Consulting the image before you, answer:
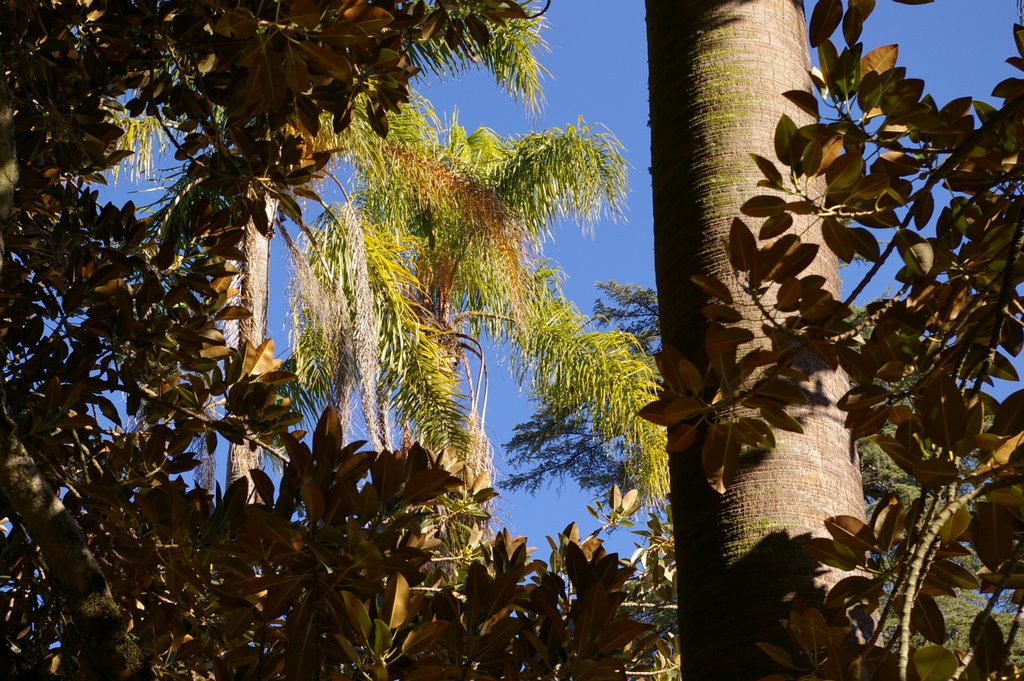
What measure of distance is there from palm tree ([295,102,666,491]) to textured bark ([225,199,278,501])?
64cm

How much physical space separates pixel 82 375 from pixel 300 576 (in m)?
1.00

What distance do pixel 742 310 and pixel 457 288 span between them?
11.4 meters

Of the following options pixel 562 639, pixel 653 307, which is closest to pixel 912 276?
pixel 562 639

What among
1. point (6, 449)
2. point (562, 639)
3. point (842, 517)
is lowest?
point (562, 639)

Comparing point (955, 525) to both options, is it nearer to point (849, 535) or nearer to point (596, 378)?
point (849, 535)

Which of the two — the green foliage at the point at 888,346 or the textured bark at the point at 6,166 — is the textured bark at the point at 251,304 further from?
the green foliage at the point at 888,346

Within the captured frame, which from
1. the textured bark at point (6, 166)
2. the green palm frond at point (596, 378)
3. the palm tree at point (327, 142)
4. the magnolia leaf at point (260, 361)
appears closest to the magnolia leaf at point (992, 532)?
the textured bark at point (6, 166)

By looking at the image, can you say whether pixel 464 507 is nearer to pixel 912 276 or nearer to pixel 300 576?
pixel 300 576

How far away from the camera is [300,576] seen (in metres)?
1.33

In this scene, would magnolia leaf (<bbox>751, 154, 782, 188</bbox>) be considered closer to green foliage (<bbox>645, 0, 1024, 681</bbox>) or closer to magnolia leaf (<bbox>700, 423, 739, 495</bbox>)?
green foliage (<bbox>645, 0, 1024, 681</bbox>)

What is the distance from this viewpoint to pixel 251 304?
8.23 m

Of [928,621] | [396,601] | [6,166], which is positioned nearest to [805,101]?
[928,621]

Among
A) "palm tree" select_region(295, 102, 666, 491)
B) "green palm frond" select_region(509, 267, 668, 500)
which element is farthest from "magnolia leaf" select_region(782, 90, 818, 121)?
"green palm frond" select_region(509, 267, 668, 500)

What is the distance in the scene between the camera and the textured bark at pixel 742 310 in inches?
49.3
